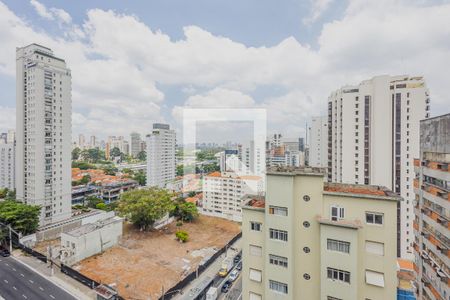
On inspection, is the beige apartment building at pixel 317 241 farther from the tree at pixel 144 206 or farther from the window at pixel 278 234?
the tree at pixel 144 206

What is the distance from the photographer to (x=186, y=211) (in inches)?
501

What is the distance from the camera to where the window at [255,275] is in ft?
10.2

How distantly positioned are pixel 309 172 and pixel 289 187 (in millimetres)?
318

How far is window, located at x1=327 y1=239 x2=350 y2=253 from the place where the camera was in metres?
2.57

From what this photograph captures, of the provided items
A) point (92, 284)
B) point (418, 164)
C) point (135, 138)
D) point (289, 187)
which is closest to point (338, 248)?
point (289, 187)

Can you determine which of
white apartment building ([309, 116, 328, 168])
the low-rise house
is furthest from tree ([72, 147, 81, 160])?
white apartment building ([309, 116, 328, 168])

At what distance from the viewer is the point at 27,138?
10633 millimetres

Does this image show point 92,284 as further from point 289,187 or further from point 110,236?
point 289,187

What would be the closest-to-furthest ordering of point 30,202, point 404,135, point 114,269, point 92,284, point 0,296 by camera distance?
point 0,296 → point 92,284 → point 114,269 → point 404,135 → point 30,202

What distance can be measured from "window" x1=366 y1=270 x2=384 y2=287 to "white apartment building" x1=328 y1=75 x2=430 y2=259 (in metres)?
8.36

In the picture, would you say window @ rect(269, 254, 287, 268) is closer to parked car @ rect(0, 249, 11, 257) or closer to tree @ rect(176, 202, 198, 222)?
tree @ rect(176, 202, 198, 222)

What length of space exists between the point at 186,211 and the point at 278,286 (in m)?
10.4

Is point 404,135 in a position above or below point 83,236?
above

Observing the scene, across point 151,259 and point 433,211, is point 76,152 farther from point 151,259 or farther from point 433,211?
point 433,211
